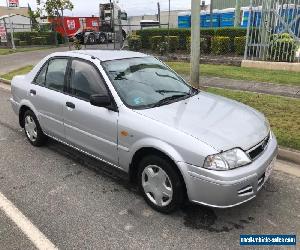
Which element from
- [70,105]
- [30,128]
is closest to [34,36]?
[30,128]

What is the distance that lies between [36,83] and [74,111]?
1340 mm

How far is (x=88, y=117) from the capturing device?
14.7 feet

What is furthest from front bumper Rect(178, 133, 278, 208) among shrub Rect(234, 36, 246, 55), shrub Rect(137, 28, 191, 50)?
shrub Rect(137, 28, 191, 50)

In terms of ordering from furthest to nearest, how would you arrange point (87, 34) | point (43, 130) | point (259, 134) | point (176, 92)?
1. point (87, 34)
2. point (43, 130)
3. point (176, 92)
4. point (259, 134)

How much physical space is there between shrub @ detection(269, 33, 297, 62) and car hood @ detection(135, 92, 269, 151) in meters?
8.32

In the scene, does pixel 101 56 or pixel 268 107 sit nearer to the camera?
pixel 101 56

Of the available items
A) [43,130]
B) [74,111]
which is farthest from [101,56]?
[43,130]

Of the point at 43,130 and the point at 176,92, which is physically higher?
the point at 176,92

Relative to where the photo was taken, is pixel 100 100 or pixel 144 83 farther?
pixel 144 83

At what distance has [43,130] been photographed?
18.4 ft

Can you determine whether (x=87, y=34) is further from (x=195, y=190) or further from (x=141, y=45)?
(x=195, y=190)

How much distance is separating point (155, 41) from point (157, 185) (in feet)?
48.2

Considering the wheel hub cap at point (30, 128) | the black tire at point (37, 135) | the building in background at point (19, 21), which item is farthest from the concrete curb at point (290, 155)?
the building in background at point (19, 21)

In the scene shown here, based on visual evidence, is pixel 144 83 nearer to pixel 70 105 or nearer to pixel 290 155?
pixel 70 105
